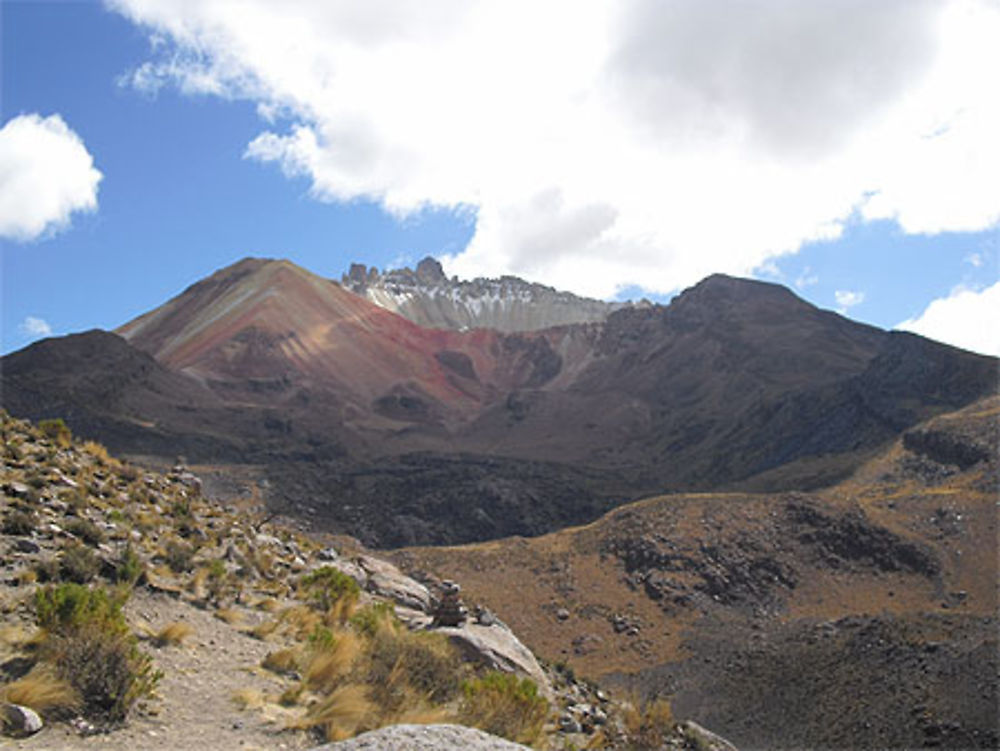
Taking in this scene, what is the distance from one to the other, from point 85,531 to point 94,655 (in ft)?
14.1

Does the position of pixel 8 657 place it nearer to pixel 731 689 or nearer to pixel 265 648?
pixel 265 648

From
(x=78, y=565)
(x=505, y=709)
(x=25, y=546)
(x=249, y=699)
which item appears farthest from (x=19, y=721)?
(x=505, y=709)

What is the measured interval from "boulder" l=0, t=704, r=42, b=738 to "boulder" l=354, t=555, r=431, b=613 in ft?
33.8

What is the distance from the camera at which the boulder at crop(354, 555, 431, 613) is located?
16.1 meters

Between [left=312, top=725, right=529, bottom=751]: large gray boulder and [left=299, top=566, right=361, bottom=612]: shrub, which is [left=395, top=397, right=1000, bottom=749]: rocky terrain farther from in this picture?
[left=312, top=725, right=529, bottom=751]: large gray boulder

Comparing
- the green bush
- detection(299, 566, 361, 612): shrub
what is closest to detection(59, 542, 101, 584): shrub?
→ the green bush

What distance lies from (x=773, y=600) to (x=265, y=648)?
31.5m

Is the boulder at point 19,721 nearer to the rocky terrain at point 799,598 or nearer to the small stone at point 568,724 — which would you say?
the small stone at point 568,724

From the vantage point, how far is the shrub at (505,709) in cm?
802

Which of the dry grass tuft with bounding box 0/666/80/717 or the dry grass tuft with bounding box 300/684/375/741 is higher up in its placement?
the dry grass tuft with bounding box 0/666/80/717

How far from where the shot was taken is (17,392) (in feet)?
233

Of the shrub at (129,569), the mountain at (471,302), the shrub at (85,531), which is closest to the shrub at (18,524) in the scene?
the shrub at (85,531)

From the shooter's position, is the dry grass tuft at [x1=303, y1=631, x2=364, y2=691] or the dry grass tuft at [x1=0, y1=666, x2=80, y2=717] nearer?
the dry grass tuft at [x1=0, y1=666, x2=80, y2=717]

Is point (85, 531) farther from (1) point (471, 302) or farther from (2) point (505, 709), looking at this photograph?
(1) point (471, 302)
